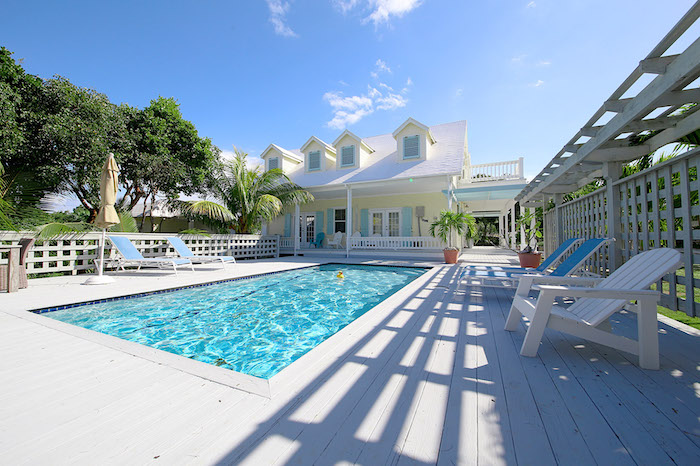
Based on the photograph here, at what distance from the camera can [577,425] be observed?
139cm

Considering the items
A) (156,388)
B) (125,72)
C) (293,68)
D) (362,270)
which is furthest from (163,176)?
(156,388)

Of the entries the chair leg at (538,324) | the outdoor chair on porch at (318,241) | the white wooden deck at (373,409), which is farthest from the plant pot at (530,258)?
the outdoor chair on porch at (318,241)

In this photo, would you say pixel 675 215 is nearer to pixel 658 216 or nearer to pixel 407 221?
pixel 658 216

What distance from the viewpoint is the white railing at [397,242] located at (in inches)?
458

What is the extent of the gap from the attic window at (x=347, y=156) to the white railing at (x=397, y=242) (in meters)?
3.91

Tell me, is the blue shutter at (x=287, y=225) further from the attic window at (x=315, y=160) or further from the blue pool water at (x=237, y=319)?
the blue pool water at (x=237, y=319)

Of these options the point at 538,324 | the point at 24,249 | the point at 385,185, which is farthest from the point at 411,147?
the point at 24,249

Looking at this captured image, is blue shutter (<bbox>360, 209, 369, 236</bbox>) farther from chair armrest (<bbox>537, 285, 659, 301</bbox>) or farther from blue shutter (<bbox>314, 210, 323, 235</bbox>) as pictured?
chair armrest (<bbox>537, 285, 659, 301</bbox>)

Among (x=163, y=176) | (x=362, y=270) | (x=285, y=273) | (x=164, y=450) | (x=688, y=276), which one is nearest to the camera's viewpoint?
(x=164, y=450)

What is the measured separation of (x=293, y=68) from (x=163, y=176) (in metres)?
7.22

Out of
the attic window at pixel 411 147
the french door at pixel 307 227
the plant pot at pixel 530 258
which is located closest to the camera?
the plant pot at pixel 530 258

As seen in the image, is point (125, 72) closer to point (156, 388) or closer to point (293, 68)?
point (293, 68)

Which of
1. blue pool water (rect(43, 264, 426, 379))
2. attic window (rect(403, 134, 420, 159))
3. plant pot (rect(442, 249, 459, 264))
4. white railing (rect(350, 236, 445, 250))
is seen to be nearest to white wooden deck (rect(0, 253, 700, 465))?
blue pool water (rect(43, 264, 426, 379))

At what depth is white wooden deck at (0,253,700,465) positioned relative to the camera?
120 centimetres
